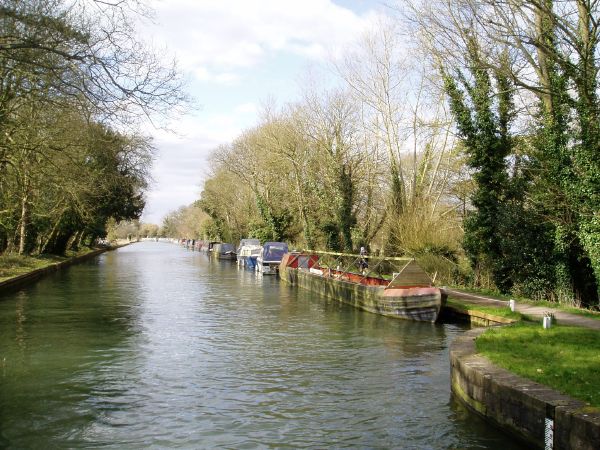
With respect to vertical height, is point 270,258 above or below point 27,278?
above

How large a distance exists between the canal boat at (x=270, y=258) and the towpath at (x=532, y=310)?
16658 millimetres

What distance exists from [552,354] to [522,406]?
100 inches

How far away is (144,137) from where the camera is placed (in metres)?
37.6

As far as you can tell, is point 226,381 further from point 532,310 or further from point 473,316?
point 532,310

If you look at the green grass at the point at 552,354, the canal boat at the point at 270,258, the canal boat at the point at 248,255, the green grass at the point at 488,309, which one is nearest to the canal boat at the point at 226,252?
the canal boat at the point at 248,255

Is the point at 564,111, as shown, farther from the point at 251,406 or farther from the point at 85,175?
the point at 85,175

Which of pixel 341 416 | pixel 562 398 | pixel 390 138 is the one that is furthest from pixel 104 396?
pixel 390 138

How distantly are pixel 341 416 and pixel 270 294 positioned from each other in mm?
16528

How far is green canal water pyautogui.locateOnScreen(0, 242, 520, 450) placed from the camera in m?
7.23

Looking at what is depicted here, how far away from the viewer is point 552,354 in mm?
8836

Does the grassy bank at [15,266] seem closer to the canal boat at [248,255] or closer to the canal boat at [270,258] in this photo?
the canal boat at [270,258]

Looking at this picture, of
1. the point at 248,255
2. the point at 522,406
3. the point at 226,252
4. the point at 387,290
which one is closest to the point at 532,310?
the point at 387,290

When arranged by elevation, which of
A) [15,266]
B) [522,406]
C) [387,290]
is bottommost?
[522,406]

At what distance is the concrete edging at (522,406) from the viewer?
18.7 ft
